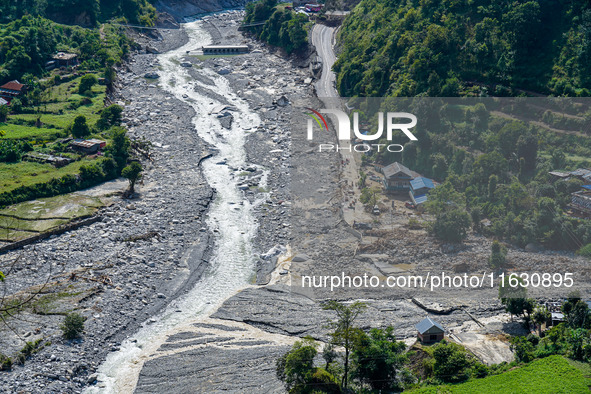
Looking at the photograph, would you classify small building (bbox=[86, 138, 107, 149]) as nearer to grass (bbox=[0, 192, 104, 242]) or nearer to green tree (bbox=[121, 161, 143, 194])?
green tree (bbox=[121, 161, 143, 194])

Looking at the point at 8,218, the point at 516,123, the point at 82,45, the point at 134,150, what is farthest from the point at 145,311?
the point at 82,45

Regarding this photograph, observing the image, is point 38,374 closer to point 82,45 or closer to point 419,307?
point 419,307

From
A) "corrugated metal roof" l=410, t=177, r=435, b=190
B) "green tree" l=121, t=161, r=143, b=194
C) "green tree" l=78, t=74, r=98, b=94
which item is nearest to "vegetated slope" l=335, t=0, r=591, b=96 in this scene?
"corrugated metal roof" l=410, t=177, r=435, b=190

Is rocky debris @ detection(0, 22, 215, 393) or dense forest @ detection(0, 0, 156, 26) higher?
dense forest @ detection(0, 0, 156, 26)

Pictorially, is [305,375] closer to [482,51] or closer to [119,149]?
[119,149]

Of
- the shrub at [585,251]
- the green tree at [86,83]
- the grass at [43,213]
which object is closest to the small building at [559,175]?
the shrub at [585,251]

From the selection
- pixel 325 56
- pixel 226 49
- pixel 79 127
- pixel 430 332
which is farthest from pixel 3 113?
pixel 430 332

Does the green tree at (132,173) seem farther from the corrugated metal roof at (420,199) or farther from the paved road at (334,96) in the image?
the corrugated metal roof at (420,199)
